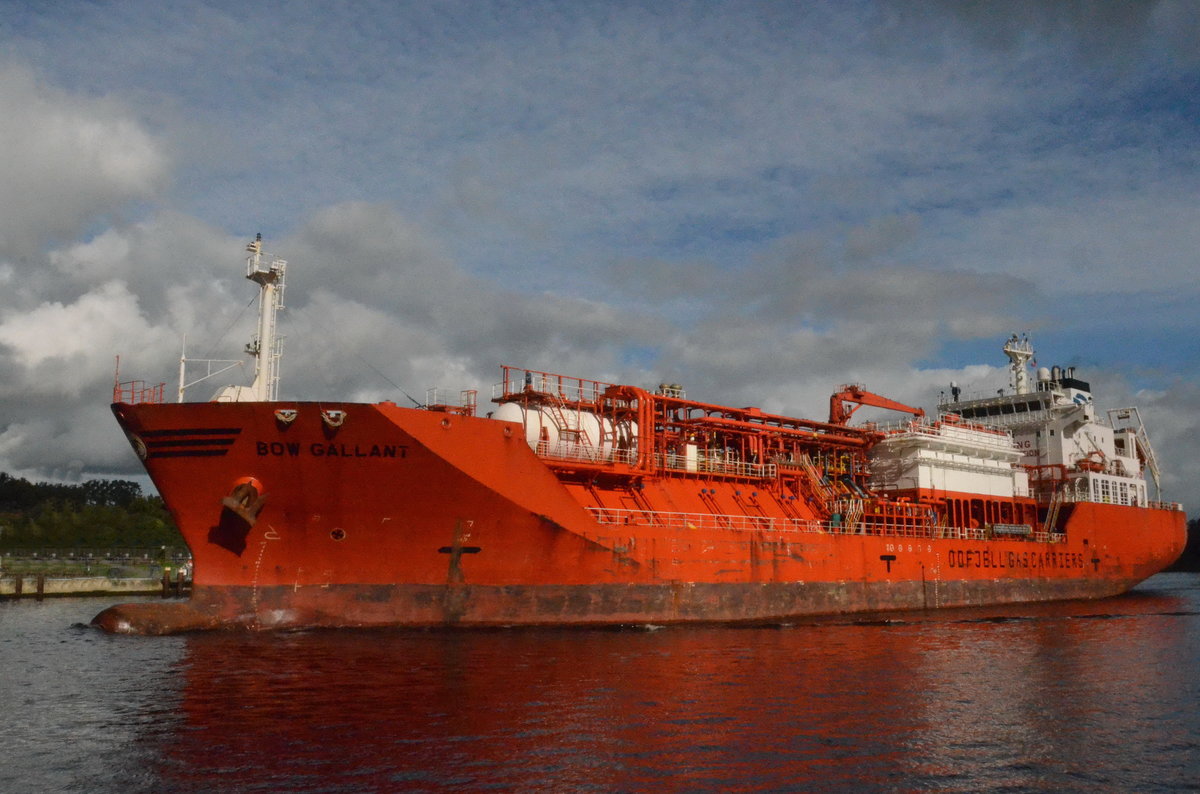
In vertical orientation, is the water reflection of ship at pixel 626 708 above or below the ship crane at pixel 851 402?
below

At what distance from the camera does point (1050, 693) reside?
16141mm

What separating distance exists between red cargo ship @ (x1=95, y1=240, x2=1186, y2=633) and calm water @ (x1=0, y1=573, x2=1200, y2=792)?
121 cm

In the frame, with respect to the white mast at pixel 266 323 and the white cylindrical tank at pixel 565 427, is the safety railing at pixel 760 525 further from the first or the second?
the white mast at pixel 266 323

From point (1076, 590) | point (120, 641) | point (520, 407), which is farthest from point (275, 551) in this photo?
point (1076, 590)

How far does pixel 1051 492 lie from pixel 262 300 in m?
33.7

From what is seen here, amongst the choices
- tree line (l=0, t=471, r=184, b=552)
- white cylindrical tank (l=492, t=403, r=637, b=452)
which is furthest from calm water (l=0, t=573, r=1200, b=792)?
tree line (l=0, t=471, r=184, b=552)

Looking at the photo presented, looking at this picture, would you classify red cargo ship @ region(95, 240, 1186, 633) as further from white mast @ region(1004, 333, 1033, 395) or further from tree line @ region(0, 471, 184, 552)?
tree line @ region(0, 471, 184, 552)

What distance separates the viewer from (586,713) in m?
13.6

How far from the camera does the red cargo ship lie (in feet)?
69.5

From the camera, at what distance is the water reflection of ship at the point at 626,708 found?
1086 centimetres

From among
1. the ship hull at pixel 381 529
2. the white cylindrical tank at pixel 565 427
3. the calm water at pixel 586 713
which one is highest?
the white cylindrical tank at pixel 565 427

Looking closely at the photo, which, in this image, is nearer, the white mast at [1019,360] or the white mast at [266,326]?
the white mast at [266,326]

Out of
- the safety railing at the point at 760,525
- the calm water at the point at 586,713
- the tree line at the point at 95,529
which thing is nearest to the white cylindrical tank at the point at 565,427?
the safety railing at the point at 760,525

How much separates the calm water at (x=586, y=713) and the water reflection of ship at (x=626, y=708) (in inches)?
2.0
